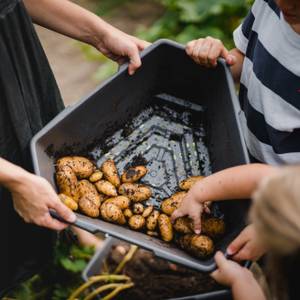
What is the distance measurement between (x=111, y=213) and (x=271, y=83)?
0.56m

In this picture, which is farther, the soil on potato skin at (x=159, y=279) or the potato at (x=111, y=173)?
the soil on potato skin at (x=159, y=279)

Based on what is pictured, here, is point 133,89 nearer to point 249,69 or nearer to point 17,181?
point 249,69

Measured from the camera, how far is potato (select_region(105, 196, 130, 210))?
5.24 ft

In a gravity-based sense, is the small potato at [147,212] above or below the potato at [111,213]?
below

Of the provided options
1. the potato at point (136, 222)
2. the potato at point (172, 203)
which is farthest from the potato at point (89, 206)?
the potato at point (172, 203)

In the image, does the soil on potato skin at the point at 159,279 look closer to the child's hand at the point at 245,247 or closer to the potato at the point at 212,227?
the potato at the point at 212,227

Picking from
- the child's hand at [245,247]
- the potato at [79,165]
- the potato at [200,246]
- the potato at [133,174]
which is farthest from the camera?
the potato at [133,174]

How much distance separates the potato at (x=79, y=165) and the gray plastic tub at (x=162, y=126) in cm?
3

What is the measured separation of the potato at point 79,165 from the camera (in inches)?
62.3

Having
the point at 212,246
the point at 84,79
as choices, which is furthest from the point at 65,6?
the point at 84,79

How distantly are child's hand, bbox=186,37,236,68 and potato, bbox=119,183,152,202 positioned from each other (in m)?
0.43

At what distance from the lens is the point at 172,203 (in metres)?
1.61

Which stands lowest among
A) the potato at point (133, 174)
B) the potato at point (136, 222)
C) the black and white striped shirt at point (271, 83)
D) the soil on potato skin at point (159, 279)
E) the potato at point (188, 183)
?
the soil on potato skin at point (159, 279)

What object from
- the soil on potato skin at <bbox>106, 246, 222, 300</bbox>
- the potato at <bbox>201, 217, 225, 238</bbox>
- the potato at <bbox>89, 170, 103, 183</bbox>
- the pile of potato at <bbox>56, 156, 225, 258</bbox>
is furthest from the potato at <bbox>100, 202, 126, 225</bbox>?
the soil on potato skin at <bbox>106, 246, 222, 300</bbox>
